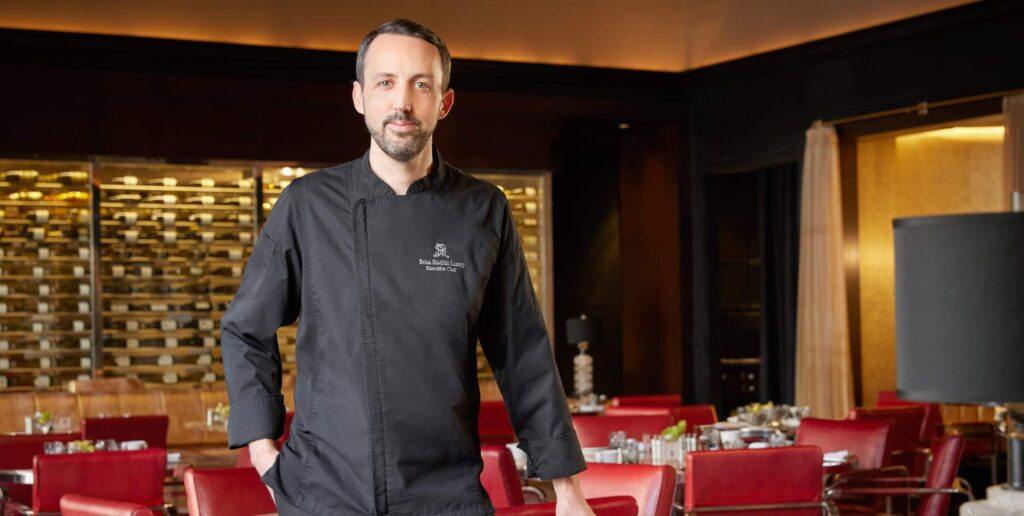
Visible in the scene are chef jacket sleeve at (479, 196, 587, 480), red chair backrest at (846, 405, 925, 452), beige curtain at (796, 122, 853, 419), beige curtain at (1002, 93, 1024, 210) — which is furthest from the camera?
beige curtain at (796, 122, 853, 419)

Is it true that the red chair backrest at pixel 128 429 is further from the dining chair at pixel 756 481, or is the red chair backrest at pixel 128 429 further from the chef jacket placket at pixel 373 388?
the chef jacket placket at pixel 373 388

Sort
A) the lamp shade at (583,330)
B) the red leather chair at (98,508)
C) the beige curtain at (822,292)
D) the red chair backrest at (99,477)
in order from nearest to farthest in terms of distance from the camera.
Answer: the red leather chair at (98,508), the red chair backrest at (99,477), the beige curtain at (822,292), the lamp shade at (583,330)

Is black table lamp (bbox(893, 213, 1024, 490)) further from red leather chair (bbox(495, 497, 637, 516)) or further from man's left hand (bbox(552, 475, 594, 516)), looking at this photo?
red leather chair (bbox(495, 497, 637, 516))

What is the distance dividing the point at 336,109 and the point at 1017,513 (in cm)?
1096

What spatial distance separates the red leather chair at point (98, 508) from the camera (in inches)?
128

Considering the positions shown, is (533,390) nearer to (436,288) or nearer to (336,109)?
(436,288)

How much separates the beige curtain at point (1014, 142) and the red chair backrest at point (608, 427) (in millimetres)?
3756

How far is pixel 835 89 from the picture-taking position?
10.8 metres

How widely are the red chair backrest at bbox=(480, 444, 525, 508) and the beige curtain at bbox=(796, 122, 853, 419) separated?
6.36 meters

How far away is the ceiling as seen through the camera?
1031 cm

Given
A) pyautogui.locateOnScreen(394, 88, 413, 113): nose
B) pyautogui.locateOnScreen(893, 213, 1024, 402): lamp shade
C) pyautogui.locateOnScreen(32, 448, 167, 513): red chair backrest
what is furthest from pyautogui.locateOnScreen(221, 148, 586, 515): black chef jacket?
pyautogui.locateOnScreen(32, 448, 167, 513): red chair backrest

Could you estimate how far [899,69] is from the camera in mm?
10211

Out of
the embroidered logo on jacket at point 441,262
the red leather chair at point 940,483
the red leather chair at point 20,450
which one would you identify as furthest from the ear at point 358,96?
the red leather chair at point 20,450

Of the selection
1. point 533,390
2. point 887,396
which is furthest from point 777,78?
point 533,390
